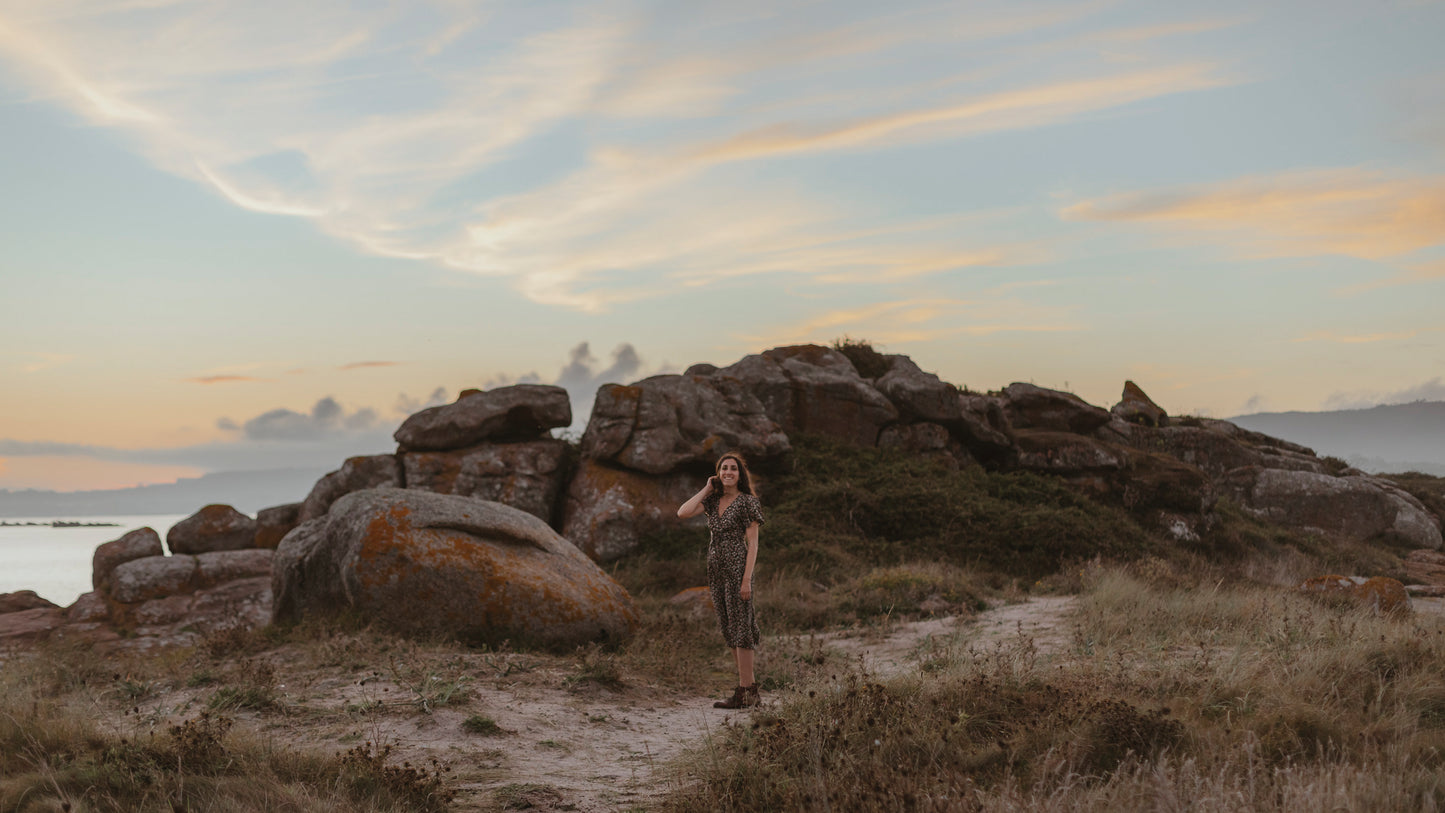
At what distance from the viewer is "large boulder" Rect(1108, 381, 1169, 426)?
32781 millimetres

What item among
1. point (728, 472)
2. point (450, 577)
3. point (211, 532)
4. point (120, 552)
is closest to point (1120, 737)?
point (728, 472)

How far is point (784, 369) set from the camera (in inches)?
1058

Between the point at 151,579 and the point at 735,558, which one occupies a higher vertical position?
the point at 735,558

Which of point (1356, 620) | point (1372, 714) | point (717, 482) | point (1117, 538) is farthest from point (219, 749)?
point (1117, 538)

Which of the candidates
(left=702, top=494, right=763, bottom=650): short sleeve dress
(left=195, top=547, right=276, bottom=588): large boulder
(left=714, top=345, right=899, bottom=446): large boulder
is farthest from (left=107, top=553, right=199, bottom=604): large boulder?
(left=702, top=494, right=763, bottom=650): short sleeve dress

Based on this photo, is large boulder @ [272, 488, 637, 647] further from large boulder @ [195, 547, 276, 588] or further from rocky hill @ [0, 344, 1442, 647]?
large boulder @ [195, 547, 276, 588]

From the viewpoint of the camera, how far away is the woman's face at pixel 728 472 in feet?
29.9

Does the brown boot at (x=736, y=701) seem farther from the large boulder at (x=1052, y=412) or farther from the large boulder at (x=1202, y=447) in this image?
the large boulder at (x=1202, y=447)

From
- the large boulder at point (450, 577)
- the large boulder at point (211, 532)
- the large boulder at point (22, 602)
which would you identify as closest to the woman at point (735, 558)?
the large boulder at point (450, 577)

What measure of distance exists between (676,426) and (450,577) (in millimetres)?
10755

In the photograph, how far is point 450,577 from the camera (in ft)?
36.6

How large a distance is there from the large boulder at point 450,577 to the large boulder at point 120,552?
1149 centimetres

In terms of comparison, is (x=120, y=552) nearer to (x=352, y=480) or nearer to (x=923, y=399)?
(x=352, y=480)

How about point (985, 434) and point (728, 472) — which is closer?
point (728, 472)
